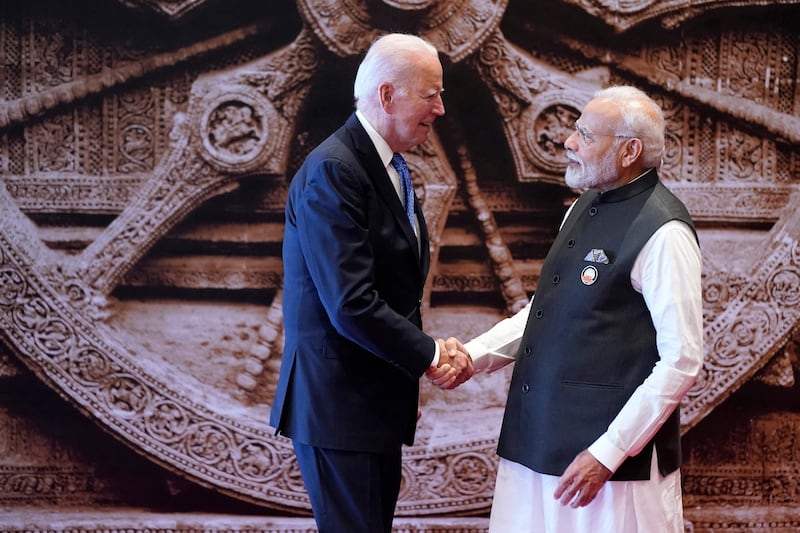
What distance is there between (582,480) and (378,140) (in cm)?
98

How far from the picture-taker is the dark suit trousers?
2.17m

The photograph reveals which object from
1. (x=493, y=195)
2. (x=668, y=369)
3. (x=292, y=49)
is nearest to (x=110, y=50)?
(x=292, y=49)

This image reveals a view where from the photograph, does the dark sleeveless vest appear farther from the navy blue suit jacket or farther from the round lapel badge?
the navy blue suit jacket

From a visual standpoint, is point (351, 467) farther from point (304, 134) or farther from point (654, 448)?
point (304, 134)

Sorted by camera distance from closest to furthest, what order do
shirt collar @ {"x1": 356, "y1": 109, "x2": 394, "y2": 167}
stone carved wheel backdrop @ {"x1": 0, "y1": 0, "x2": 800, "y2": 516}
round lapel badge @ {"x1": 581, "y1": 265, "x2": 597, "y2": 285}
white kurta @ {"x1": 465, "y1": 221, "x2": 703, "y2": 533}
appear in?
white kurta @ {"x1": 465, "y1": 221, "x2": 703, "y2": 533} < round lapel badge @ {"x1": 581, "y1": 265, "x2": 597, "y2": 285} < shirt collar @ {"x1": 356, "y1": 109, "x2": 394, "y2": 167} < stone carved wheel backdrop @ {"x1": 0, "y1": 0, "x2": 800, "y2": 516}

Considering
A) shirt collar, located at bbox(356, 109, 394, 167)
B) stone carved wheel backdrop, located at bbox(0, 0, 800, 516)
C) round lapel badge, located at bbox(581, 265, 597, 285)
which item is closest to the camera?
round lapel badge, located at bbox(581, 265, 597, 285)

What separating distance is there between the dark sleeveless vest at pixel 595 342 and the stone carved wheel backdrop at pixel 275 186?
51.9 inches

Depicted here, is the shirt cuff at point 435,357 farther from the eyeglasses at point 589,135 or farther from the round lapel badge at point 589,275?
the eyeglasses at point 589,135

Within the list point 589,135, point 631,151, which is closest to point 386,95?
point 589,135

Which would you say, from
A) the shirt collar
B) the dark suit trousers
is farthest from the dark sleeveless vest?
the shirt collar

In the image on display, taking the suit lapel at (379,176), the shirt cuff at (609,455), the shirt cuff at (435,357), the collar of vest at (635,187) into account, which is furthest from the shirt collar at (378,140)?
the shirt cuff at (609,455)

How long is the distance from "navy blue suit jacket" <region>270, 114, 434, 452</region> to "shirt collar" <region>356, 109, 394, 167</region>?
0.03 meters

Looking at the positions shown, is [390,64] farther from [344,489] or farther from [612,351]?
[344,489]

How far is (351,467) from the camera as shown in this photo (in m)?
2.17
